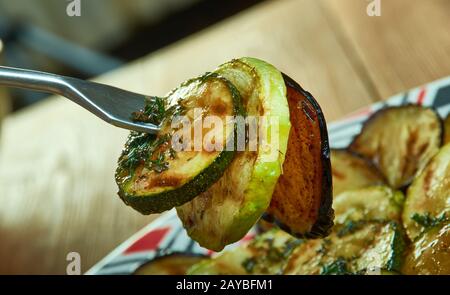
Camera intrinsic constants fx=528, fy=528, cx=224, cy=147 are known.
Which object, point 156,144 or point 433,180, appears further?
point 433,180

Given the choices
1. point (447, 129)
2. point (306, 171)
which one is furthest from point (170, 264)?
point (447, 129)

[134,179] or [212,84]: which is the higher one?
[212,84]

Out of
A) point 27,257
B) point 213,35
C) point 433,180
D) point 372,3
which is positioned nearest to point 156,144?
point 433,180

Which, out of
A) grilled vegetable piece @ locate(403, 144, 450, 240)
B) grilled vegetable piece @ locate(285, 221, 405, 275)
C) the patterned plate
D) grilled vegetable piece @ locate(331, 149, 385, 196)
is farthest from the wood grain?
grilled vegetable piece @ locate(285, 221, 405, 275)
